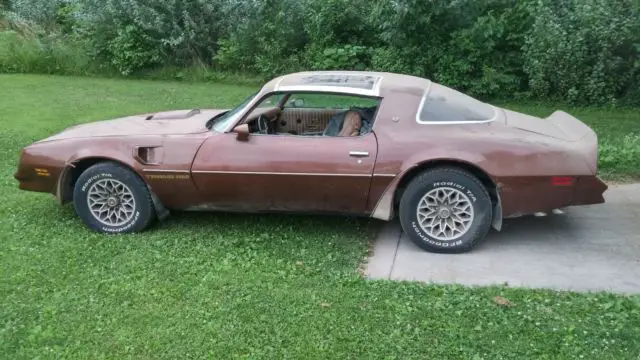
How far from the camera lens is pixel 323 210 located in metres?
5.13

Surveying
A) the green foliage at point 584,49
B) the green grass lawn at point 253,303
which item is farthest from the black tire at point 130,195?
the green foliage at point 584,49

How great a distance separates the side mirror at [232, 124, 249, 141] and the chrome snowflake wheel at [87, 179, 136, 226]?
1036 millimetres

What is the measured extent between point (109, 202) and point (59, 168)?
1.63 ft

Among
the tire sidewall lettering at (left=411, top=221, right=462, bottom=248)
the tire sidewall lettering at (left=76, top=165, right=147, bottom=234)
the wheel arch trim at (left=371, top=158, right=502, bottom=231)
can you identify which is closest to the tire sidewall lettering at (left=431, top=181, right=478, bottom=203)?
the wheel arch trim at (left=371, top=158, right=502, bottom=231)

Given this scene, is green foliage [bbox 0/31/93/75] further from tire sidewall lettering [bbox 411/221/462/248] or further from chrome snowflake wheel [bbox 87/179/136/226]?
tire sidewall lettering [bbox 411/221/462/248]

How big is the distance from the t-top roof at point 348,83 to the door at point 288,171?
1.38 ft

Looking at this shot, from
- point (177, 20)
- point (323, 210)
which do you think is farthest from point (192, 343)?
point (177, 20)

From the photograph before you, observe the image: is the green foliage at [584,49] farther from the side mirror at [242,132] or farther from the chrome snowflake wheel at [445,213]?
the side mirror at [242,132]

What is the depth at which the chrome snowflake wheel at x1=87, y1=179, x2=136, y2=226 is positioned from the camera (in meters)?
5.30

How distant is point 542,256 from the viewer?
4918 mm

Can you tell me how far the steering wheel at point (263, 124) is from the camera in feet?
18.0

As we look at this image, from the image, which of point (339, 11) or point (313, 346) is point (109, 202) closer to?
point (313, 346)

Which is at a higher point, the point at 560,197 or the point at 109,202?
the point at 560,197

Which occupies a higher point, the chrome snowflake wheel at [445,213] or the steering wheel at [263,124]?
the steering wheel at [263,124]
